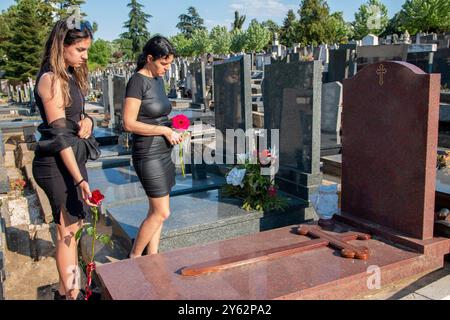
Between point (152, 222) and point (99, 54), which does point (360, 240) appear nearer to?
point (152, 222)

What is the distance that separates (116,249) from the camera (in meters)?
3.81

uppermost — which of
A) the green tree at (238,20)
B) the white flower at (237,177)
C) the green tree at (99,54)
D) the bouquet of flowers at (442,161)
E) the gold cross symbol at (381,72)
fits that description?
the green tree at (238,20)

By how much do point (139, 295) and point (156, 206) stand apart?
0.65 m

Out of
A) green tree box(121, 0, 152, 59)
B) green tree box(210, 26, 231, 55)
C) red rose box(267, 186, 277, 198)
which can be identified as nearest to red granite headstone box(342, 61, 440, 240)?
red rose box(267, 186, 277, 198)

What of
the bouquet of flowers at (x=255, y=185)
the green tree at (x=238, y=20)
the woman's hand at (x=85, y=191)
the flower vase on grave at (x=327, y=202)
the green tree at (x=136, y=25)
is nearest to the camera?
the woman's hand at (x=85, y=191)

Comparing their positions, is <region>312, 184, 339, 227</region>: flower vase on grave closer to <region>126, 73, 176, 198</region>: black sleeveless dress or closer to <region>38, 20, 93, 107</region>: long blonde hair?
<region>126, 73, 176, 198</region>: black sleeveless dress

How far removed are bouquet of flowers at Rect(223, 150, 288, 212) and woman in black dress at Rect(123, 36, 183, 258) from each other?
137 centimetres

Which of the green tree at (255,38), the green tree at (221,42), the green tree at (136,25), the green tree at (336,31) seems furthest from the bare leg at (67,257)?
the green tree at (136,25)

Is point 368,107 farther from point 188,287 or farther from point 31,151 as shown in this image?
point 31,151

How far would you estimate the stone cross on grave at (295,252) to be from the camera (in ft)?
9.13

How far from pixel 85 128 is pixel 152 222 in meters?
0.83

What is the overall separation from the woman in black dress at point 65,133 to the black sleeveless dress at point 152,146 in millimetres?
369

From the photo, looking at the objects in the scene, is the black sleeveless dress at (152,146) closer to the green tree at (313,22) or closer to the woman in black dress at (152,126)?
the woman in black dress at (152,126)
